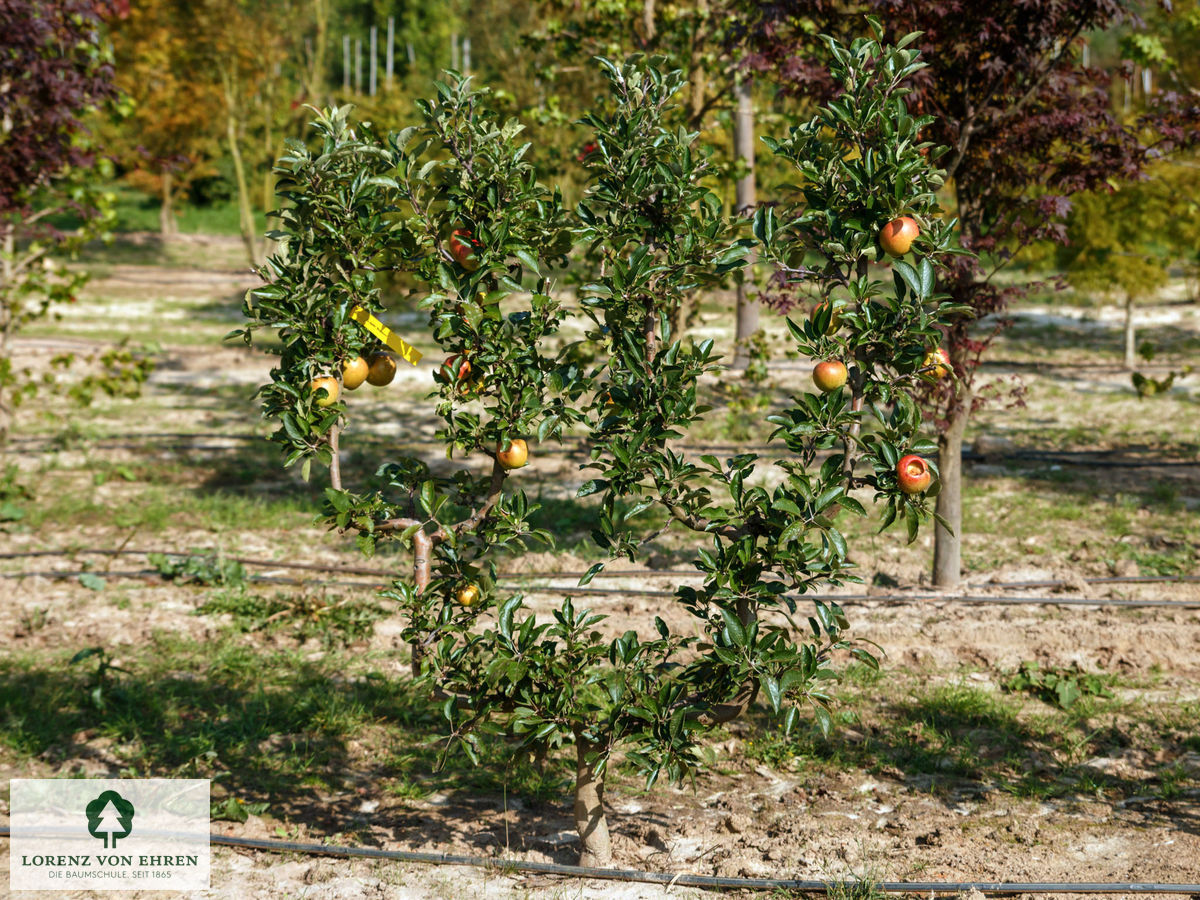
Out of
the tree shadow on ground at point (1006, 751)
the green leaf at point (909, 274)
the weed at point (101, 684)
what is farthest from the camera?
the weed at point (101, 684)

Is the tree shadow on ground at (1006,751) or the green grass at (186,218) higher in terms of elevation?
the green grass at (186,218)

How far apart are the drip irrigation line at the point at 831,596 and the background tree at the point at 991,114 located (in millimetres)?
254

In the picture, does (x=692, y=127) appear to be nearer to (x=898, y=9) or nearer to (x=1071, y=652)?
(x=898, y=9)

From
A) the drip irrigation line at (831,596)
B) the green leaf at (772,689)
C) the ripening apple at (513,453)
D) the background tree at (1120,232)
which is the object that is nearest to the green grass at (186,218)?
the background tree at (1120,232)

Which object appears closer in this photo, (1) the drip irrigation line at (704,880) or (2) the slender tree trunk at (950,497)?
(1) the drip irrigation line at (704,880)

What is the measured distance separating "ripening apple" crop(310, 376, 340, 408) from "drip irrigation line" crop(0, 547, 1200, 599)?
2.75 meters

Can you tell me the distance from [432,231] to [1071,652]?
3.82 metres

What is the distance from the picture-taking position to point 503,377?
3.15 m

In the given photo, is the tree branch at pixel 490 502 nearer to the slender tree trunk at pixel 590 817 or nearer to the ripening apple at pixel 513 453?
the ripening apple at pixel 513 453

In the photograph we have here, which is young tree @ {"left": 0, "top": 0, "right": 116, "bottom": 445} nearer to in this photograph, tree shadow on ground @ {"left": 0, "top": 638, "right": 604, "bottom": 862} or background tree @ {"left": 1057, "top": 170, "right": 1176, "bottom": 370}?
tree shadow on ground @ {"left": 0, "top": 638, "right": 604, "bottom": 862}

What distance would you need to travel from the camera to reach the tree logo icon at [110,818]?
367cm

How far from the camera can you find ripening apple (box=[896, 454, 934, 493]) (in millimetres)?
2867

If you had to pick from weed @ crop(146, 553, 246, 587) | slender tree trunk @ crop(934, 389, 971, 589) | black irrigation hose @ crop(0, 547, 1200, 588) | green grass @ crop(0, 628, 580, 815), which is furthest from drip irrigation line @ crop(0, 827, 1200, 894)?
slender tree trunk @ crop(934, 389, 971, 589)

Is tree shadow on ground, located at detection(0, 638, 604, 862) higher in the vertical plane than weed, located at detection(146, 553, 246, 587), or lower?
lower
